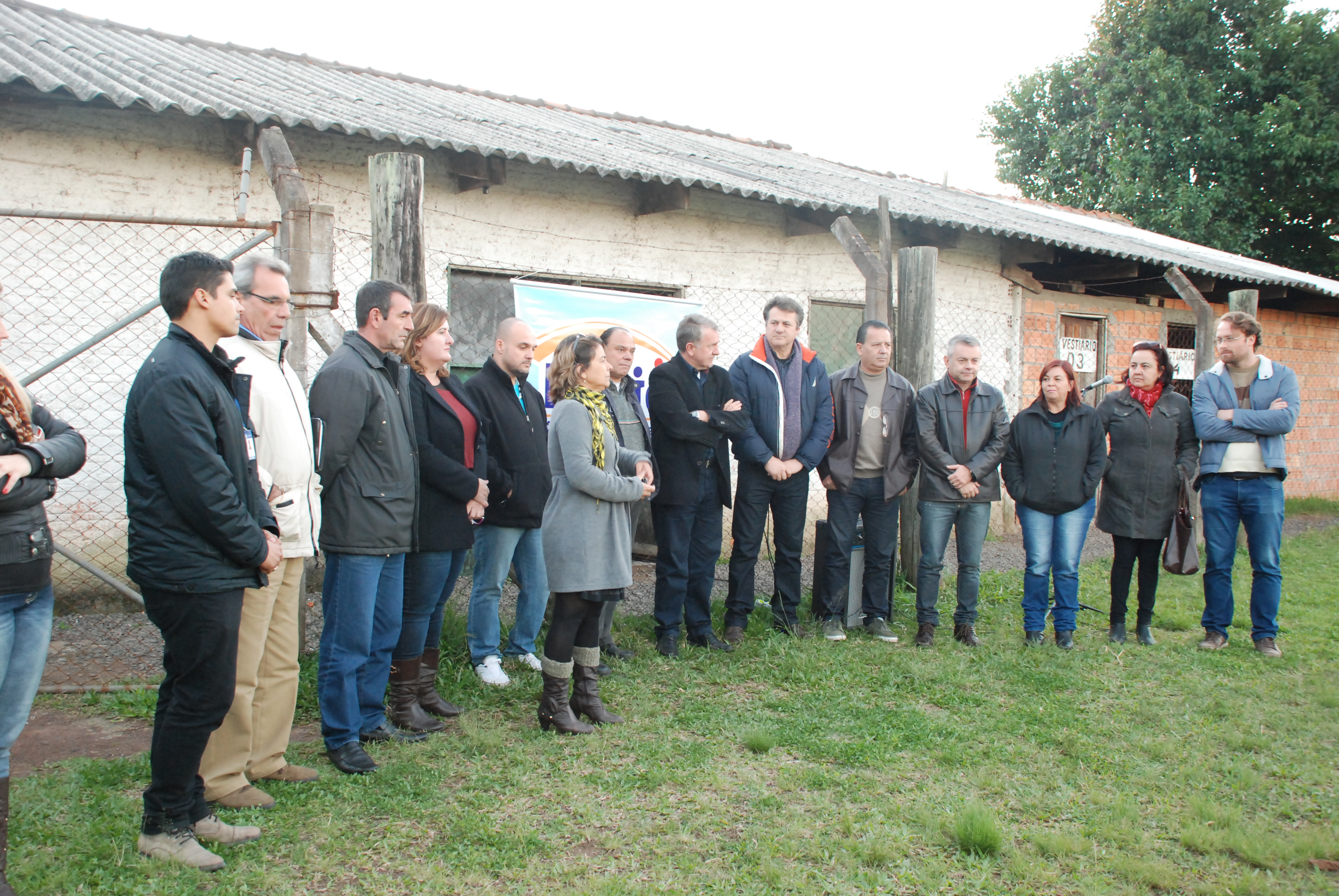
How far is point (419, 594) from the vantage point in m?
4.08

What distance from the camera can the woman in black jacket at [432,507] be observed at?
407cm

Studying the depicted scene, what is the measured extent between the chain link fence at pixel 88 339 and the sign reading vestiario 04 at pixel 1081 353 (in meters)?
9.20

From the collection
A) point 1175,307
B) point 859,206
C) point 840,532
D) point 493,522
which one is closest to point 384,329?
point 493,522

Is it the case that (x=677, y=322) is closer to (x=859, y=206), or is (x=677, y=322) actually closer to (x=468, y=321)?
(x=468, y=321)

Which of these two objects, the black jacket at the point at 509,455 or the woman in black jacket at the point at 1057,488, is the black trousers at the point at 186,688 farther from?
the woman in black jacket at the point at 1057,488

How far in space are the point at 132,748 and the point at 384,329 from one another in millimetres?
2000

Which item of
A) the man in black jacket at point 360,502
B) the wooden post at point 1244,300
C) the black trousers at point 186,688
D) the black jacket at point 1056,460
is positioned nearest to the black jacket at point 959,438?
the black jacket at point 1056,460

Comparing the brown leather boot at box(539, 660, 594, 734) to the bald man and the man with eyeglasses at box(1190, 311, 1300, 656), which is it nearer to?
the bald man

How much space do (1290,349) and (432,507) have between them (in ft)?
46.2

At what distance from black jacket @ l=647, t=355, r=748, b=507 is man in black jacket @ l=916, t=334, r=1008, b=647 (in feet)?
4.10

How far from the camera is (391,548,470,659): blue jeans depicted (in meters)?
4.08

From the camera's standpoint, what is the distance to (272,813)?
3238 mm

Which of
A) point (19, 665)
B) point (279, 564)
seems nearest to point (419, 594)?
point (279, 564)

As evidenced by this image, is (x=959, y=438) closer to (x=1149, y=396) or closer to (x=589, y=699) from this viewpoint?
(x=1149, y=396)
